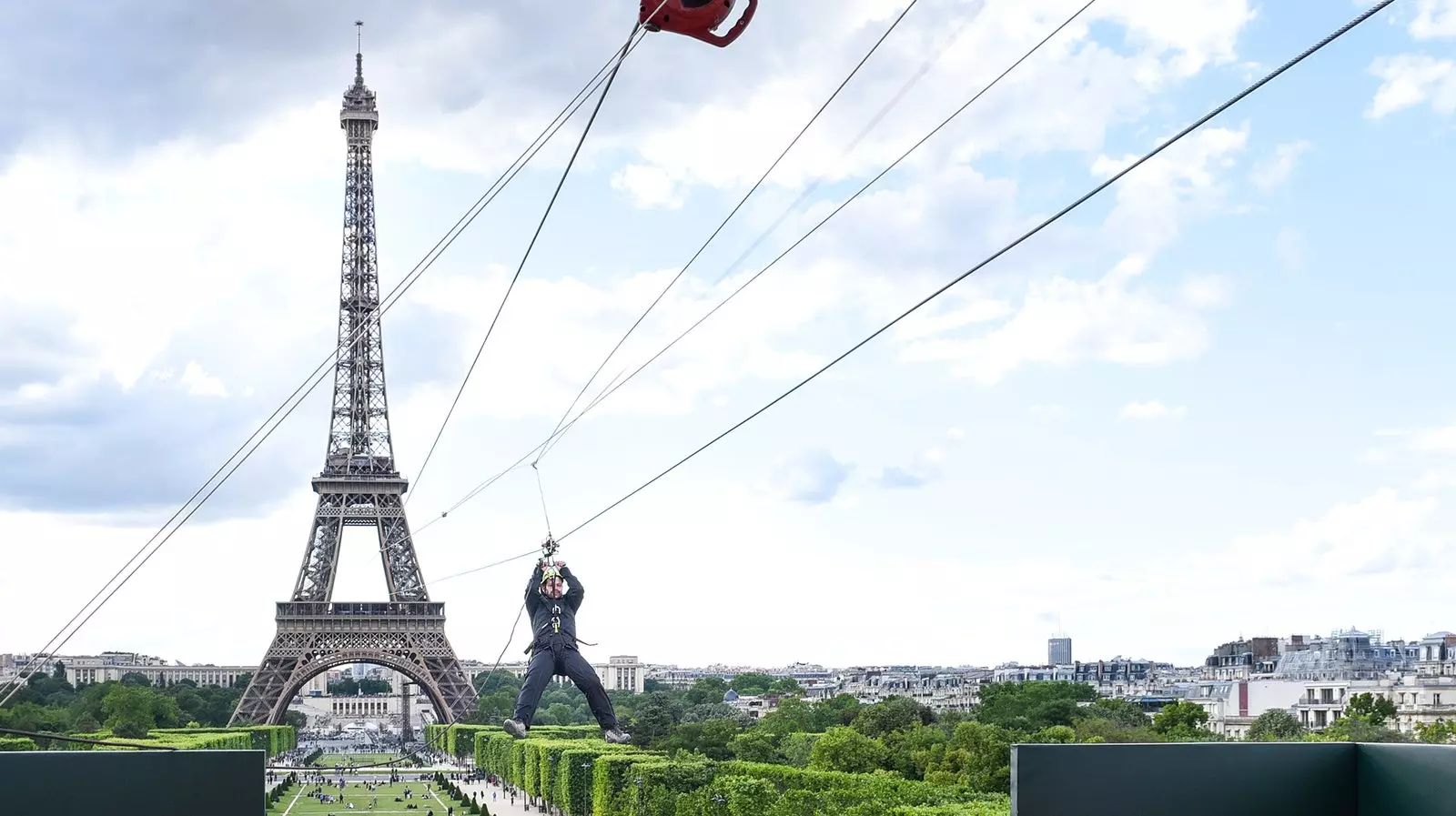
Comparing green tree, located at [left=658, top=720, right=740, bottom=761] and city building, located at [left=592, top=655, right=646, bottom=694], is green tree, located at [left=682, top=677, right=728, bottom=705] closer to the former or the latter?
green tree, located at [left=658, top=720, right=740, bottom=761]

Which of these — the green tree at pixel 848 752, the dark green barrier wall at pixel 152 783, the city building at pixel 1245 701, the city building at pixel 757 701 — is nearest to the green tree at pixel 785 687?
the city building at pixel 757 701

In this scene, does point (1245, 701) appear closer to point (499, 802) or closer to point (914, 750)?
point (914, 750)

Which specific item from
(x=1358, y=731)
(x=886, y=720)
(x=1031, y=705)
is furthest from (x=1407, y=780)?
(x=1031, y=705)

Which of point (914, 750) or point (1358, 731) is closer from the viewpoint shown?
point (914, 750)

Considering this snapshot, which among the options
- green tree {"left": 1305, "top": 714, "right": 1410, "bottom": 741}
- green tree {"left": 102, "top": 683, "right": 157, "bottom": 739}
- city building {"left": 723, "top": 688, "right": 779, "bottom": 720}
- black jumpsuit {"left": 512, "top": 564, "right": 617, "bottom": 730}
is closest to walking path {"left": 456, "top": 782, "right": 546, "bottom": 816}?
green tree {"left": 102, "top": 683, "right": 157, "bottom": 739}

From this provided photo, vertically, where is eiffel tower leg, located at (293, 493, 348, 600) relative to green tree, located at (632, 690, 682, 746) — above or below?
above
